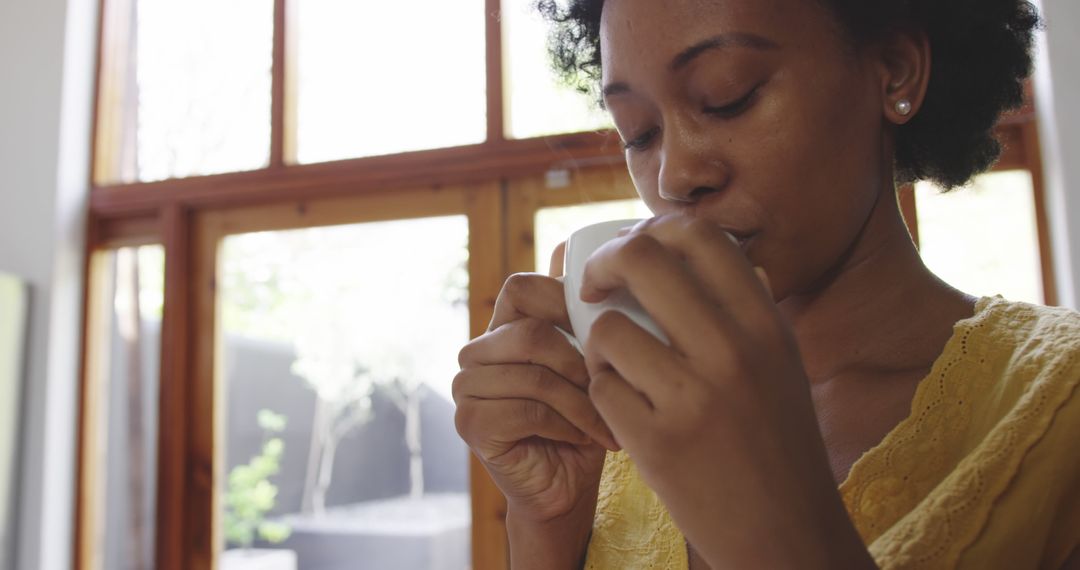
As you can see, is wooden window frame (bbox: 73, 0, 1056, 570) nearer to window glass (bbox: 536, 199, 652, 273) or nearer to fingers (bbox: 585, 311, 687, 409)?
window glass (bbox: 536, 199, 652, 273)

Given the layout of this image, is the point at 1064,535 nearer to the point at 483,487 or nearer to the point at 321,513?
the point at 483,487

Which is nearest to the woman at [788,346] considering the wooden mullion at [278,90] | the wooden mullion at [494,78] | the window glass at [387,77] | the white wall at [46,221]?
the wooden mullion at [494,78]

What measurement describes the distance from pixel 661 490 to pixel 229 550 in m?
2.66

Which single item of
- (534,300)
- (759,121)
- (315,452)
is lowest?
(315,452)

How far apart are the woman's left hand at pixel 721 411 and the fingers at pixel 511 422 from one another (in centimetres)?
17

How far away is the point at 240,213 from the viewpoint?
2807 mm

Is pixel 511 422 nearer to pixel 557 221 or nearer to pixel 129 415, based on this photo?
pixel 557 221

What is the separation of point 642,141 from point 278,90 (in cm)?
245

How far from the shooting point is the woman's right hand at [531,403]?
0.53 m

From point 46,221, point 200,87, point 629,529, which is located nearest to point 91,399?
point 46,221

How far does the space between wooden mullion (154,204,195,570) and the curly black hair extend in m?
2.29

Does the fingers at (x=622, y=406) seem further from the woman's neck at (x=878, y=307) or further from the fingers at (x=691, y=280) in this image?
the woman's neck at (x=878, y=307)

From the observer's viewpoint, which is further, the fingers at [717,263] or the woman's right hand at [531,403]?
the woman's right hand at [531,403]

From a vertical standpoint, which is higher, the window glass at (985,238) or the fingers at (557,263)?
the window glass at (985,238)
